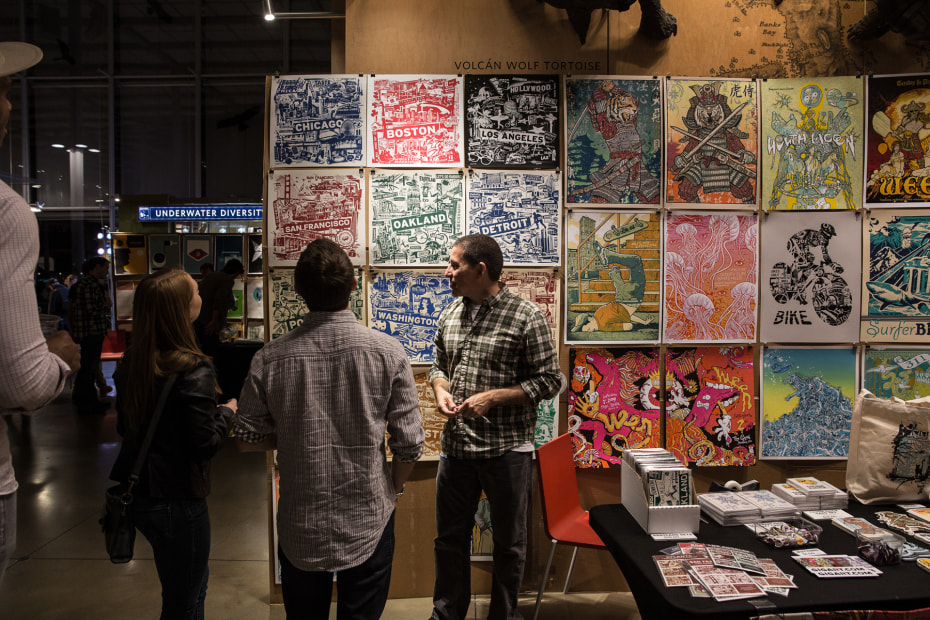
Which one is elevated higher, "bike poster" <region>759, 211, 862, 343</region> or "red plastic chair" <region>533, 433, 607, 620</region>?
"bike poster" <region>759, 211, 862, 343</region>

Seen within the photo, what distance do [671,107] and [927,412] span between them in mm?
1958

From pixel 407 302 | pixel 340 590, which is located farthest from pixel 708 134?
pixel 340 590

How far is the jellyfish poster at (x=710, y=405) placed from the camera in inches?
128

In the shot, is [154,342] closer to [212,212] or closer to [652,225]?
[652,225]

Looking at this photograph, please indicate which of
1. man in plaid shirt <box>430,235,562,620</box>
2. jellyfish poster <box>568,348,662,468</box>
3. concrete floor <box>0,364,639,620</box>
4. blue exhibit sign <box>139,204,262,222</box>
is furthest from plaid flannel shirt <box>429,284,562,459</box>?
blue exhibit sign <box>139,204,262,222</box>

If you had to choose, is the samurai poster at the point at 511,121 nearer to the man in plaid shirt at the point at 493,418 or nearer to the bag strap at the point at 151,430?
the man in plaid shirt at the point at 493,418

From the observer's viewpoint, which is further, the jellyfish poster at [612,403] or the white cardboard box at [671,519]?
the jellyfish poster at [612,403]

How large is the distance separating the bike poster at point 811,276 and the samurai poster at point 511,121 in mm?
1365

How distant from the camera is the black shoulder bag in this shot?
187 centimetres

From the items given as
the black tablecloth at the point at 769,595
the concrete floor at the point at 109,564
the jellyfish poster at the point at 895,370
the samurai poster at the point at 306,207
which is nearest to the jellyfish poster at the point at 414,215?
the samurai poster at the point at 306,207

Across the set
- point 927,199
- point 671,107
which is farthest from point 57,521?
point 927,199

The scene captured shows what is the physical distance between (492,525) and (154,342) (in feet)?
5.44

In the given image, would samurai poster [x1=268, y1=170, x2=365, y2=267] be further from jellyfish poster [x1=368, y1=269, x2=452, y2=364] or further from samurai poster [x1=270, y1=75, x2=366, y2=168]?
jellyfish poster [x1=368, y1=269, x2=452, y2=364]

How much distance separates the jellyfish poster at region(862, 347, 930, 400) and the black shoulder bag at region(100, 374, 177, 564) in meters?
3.61
